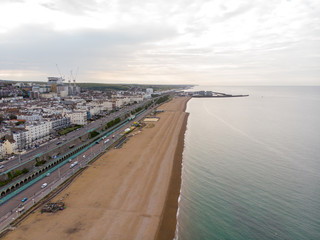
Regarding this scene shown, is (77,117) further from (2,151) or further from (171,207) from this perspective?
(171,207)

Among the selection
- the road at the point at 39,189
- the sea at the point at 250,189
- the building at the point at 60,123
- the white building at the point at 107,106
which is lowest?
the road at the point at 39,189

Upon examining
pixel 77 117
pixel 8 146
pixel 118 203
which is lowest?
pixel 118 203

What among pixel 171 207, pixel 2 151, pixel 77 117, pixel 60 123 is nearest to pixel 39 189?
pixel 2 151

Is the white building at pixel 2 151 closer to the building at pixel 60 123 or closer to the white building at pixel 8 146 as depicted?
the white building at pixel 8 146

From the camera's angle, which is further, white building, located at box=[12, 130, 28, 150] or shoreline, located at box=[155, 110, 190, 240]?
white building, located at box=[12, 130, 28, 150]

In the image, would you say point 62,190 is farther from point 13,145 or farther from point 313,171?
point 313,171

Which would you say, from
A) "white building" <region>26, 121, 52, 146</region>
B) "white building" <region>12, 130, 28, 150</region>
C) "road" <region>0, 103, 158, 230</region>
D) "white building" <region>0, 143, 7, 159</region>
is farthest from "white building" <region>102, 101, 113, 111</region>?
"white building" <region>0, 143, 7, 159</region>

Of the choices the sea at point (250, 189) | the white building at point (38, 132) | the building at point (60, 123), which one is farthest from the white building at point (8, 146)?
the sea at point (250, 189)

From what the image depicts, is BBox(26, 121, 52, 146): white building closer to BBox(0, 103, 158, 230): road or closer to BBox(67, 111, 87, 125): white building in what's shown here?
BBox(67, 111, 87, 125): white building
